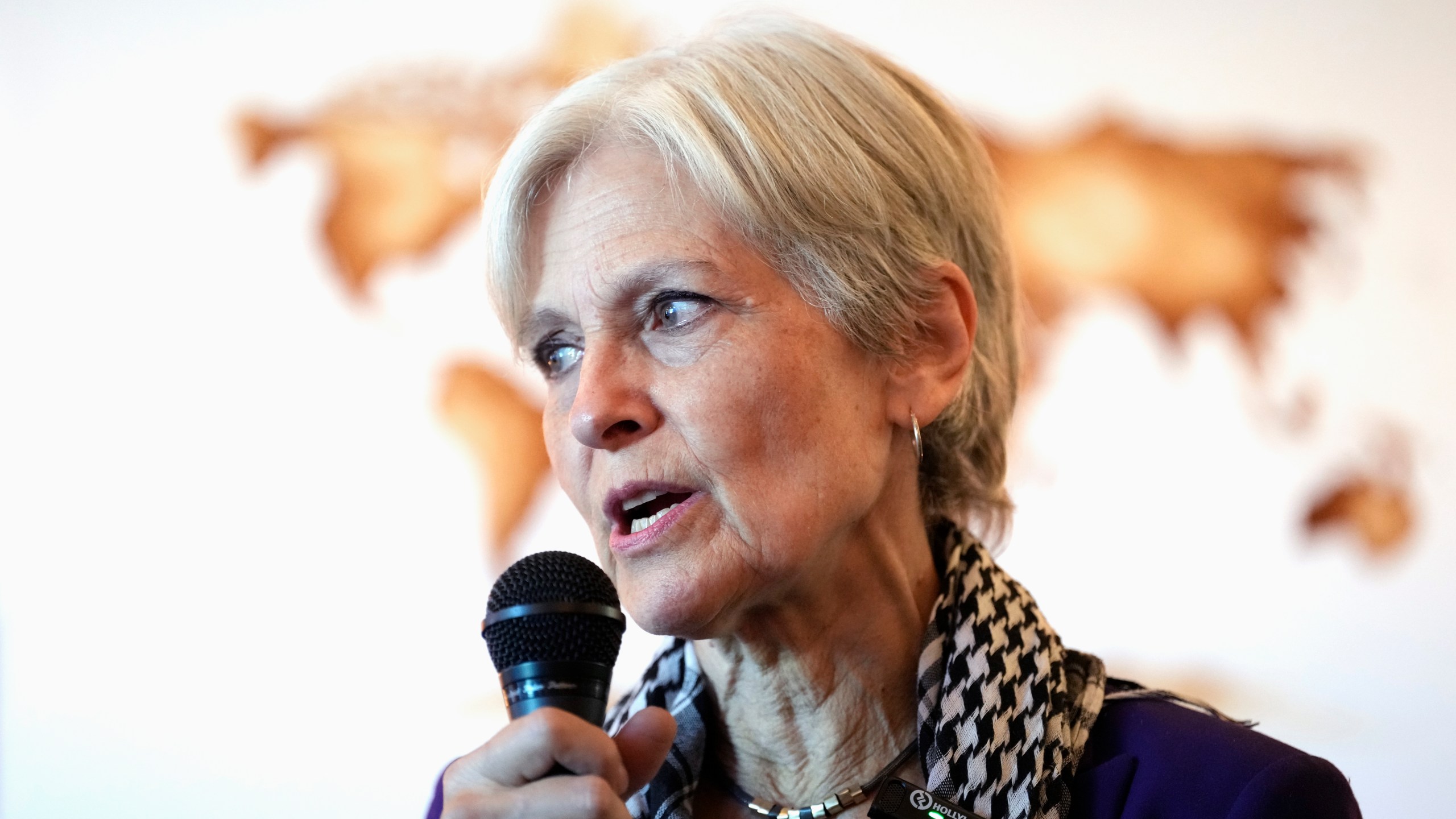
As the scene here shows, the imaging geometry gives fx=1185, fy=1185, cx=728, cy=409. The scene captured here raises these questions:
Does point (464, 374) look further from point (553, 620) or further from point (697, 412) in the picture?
point (553, 620)

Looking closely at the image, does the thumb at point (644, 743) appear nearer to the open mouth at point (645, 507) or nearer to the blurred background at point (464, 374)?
the open mouth at point (645, 507)

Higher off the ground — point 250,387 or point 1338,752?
point 250,387

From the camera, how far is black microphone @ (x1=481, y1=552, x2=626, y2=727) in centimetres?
96

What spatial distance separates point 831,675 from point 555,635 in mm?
488

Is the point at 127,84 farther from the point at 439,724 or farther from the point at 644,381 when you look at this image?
the point at 644,381

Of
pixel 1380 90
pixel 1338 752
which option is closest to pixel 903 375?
pixel 1338 752

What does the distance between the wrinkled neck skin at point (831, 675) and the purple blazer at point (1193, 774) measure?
22 cm

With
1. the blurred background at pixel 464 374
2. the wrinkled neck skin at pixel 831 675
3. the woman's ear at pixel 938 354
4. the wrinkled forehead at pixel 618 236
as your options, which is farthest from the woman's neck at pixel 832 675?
the blurred background at pixel 464 374

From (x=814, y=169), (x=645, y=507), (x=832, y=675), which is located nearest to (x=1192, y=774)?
(x=832, y=675)

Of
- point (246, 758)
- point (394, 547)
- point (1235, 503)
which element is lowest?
point (246, 758)

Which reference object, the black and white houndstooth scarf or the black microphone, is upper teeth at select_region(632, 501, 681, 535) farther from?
the black and white houndstooth scarf

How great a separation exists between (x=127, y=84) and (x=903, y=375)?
2.48 metres

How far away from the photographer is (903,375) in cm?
137

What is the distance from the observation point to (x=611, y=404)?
1.21 meters
